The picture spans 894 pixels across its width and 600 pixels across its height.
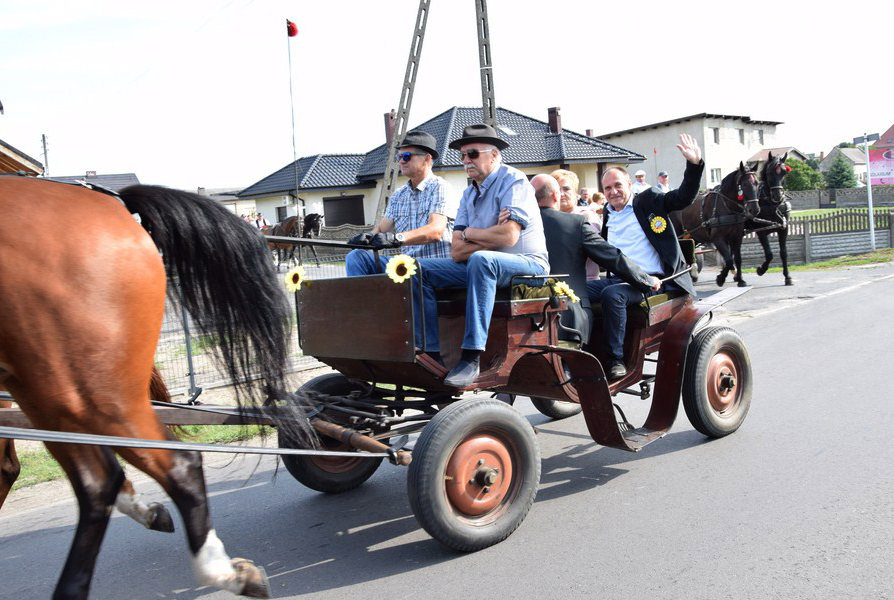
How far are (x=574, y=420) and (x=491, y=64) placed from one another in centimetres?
632

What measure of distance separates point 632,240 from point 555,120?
103ft

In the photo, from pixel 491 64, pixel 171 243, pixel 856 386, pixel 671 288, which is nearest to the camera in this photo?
pixel 171 243

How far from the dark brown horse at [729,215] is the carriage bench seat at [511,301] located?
1032cm

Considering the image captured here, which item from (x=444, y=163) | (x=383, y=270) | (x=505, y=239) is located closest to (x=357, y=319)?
(x=383, y=270)

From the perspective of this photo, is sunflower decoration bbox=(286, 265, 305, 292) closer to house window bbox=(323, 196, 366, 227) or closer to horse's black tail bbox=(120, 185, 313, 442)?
horse's black tail bbox=(120, 185, 313, 442)

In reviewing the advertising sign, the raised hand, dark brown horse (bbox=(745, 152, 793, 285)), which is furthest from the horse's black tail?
the advertising sign

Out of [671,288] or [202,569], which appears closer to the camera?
[202,569]

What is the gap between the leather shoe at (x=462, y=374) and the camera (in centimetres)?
392

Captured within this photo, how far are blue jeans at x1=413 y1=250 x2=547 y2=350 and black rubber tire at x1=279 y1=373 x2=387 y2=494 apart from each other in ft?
2.76

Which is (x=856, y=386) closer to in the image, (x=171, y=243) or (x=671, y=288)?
(x=671, y=288)

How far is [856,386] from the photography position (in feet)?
20.5

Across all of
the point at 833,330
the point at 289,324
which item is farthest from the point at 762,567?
the point at 833,330

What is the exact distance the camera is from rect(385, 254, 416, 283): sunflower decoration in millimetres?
3809

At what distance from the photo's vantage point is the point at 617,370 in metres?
4.88
